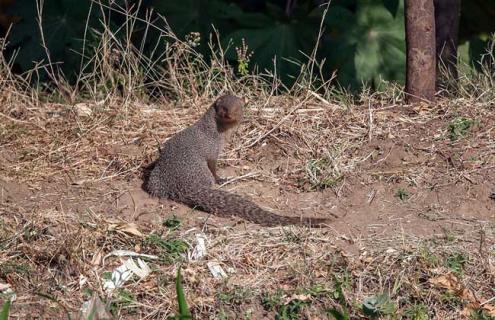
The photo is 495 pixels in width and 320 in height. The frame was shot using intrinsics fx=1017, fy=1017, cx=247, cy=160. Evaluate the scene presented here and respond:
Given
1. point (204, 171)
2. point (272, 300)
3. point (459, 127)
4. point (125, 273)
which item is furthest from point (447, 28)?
point (125, 273)

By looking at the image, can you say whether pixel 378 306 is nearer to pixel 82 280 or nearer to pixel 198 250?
pixel 198 250

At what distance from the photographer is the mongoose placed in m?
5.10

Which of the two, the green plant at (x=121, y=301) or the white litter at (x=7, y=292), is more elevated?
the green plant at (x=121, y=301)

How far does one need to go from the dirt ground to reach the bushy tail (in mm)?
48

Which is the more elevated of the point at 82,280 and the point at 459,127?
the point at 459,127

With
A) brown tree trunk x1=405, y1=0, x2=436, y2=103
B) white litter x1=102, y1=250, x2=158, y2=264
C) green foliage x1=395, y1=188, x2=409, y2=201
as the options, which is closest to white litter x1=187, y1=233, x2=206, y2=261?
white litter x1=102, y1=250, x2=158, y2=264

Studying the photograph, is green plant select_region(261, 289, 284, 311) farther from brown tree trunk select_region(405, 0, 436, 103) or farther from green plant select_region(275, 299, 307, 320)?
brown tree trunk select_region(405, 0, 436, 103)

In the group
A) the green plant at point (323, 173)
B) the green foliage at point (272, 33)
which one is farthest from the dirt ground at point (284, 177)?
the green foliage at point (272, 33)

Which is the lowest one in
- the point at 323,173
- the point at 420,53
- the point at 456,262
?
the point at 323,173

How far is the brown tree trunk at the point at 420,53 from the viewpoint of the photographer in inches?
242

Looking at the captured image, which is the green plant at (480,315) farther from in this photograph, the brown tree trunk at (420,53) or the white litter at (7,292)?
the brown tree trunk at (420,53)

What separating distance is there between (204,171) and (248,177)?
0.30 meters

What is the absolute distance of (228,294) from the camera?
4387 mm

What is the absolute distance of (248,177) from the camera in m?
5.65
